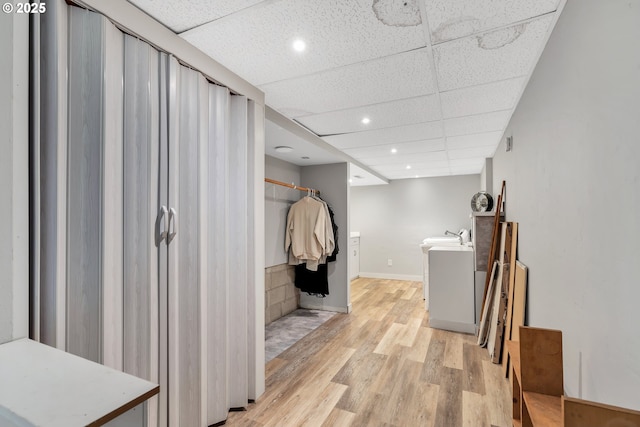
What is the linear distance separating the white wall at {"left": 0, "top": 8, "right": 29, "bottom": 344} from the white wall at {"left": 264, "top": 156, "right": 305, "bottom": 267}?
2674mm

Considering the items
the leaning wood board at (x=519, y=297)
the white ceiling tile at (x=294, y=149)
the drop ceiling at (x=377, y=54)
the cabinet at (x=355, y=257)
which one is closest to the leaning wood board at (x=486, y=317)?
the leaning wood board at (x=519, y=297)

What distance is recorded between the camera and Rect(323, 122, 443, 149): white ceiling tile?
9.39ft

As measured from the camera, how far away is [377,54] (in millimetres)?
1615

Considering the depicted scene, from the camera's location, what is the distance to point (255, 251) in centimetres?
199

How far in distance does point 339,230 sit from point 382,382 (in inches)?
82.7

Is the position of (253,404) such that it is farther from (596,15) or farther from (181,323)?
(596,15)

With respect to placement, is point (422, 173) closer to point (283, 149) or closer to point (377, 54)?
point (283, 149)

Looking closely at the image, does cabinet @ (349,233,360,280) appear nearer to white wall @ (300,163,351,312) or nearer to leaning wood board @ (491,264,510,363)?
white wall @ (300,163,351,312)

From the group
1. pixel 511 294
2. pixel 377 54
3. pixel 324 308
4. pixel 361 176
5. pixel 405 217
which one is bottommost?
pixel 324 308

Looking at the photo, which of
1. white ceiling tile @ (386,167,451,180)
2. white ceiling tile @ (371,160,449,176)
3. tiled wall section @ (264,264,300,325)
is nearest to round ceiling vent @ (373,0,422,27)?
tiled wall section @ (264,264,300,325)

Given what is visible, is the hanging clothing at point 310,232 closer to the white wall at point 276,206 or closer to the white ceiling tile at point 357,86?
the white wall at point 276,206

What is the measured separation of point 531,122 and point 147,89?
86.4 inches

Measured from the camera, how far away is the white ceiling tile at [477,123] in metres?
2.53

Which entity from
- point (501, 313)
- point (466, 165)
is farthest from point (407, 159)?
point (501, 313)
